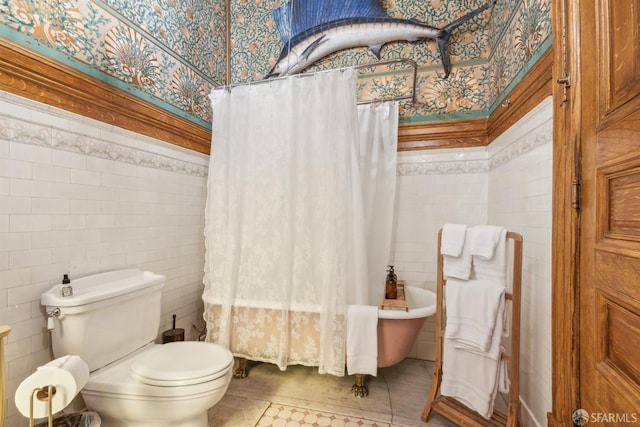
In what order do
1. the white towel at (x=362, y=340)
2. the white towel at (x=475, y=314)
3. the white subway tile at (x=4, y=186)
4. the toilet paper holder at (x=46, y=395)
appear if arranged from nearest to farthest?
the toilet paper holder at (x=46, y=395) → the white subway tile at (x=4, y=186) → the white towel at (x=475, y=314) → the white towel at (x=362, y=340)

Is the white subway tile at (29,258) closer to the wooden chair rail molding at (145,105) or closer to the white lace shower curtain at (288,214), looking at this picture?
the wooden chair rail molding at (145,105)

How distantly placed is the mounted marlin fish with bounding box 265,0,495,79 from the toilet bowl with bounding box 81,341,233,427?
7.64 feet

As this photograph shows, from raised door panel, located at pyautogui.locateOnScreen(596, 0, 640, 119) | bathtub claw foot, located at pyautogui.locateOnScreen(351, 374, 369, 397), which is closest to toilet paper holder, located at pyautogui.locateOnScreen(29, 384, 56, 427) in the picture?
bathtub claw foot, located at pyautogui.locateOnScreen(351, 374, 369, 397)

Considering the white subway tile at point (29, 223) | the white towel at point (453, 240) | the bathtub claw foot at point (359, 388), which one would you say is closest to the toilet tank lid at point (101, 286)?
the white subway tile at point (29, 223)

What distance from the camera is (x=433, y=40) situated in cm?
224

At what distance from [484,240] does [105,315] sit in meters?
1.91

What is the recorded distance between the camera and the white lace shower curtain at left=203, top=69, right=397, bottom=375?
5.59ft

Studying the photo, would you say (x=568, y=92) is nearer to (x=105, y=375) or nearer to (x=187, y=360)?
(x=187, y=360)

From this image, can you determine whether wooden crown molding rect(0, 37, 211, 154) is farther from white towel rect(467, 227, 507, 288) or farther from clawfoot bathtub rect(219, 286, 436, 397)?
white towel rect(467, 227, 507, 288)

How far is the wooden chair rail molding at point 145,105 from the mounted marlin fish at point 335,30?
0.52 metres

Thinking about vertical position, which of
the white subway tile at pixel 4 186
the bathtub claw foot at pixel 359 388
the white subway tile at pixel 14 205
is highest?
the white subway tile at pixel 4 186

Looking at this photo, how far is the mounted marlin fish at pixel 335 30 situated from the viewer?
7.18ft

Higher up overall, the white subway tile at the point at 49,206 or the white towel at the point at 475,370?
the white subway tile at the point at 49,206

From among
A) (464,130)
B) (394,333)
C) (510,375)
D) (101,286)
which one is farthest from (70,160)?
(464,130)
